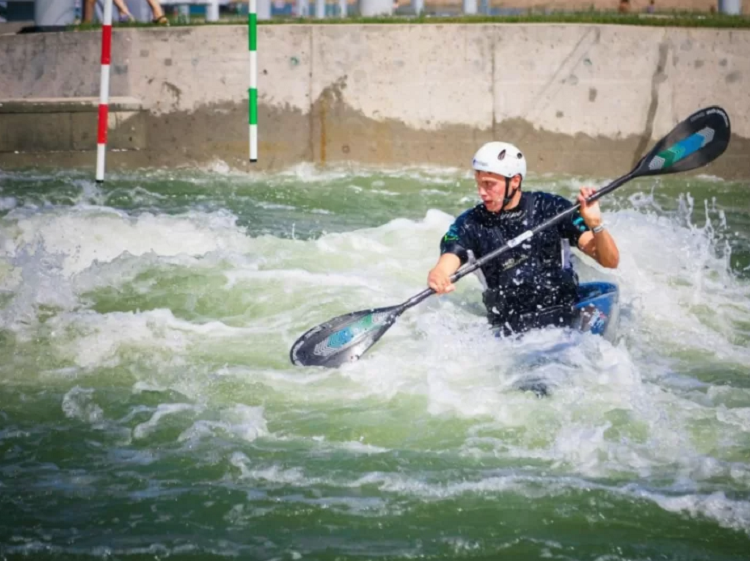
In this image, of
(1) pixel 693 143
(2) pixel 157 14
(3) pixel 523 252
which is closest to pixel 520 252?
(3) pixel 523 252

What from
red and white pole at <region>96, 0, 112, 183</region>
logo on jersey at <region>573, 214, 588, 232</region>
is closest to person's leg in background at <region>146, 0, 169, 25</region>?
red and white pole at <region>96, 0, 112, 183</region>

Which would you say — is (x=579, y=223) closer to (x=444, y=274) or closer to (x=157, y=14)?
(x=444, y=274)

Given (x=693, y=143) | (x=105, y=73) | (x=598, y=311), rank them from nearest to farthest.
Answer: (x=598, y=311) < (x=693, y=143) < (x=105, y=73)

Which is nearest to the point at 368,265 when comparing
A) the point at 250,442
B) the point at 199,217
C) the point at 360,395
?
the point at 199,217

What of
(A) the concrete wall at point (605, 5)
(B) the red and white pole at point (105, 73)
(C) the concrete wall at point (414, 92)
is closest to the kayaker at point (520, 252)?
(B) the red and white pole at point (105, 73)

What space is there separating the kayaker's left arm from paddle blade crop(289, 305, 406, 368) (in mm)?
1087

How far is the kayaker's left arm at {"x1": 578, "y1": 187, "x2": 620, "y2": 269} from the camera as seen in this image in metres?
6.30

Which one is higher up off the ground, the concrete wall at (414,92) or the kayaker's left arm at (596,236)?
the concrete wall at (414,92)

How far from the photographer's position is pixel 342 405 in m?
6.28

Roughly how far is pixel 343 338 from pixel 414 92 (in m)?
6.13

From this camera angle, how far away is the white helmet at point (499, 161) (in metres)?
6.38

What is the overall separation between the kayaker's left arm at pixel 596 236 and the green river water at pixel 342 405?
0.47m

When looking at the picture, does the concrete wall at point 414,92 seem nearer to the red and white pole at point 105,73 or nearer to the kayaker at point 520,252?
the red and white pole at point 105,73

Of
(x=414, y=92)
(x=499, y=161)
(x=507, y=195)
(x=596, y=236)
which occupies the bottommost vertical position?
(x=596, y=236)
